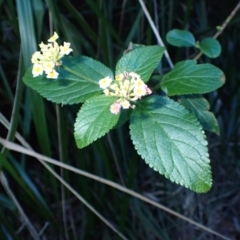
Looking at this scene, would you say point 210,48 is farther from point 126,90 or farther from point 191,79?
point 126,90

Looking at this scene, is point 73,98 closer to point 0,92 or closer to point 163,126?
point 163,126

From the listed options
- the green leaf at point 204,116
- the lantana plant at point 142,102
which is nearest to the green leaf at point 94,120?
the lantana plant at point 142,102

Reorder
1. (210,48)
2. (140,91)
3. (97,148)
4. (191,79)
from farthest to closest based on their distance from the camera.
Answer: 1. (97,148)
2. (210,48)
3. (191,79)
4. (140,91)

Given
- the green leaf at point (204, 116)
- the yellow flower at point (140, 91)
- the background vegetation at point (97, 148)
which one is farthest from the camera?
the background vegetation at point (97, 148)

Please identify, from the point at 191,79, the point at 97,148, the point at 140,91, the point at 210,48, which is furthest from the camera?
the point at 97,148

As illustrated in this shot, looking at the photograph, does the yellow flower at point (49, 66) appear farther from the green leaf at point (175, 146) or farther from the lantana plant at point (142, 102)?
the green leaf at point (175, 146)

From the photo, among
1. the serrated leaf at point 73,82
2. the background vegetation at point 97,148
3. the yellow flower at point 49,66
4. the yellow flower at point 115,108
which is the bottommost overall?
the background vegetation at point 97,148

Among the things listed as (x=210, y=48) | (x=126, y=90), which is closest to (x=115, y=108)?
(x=126, y=90)
